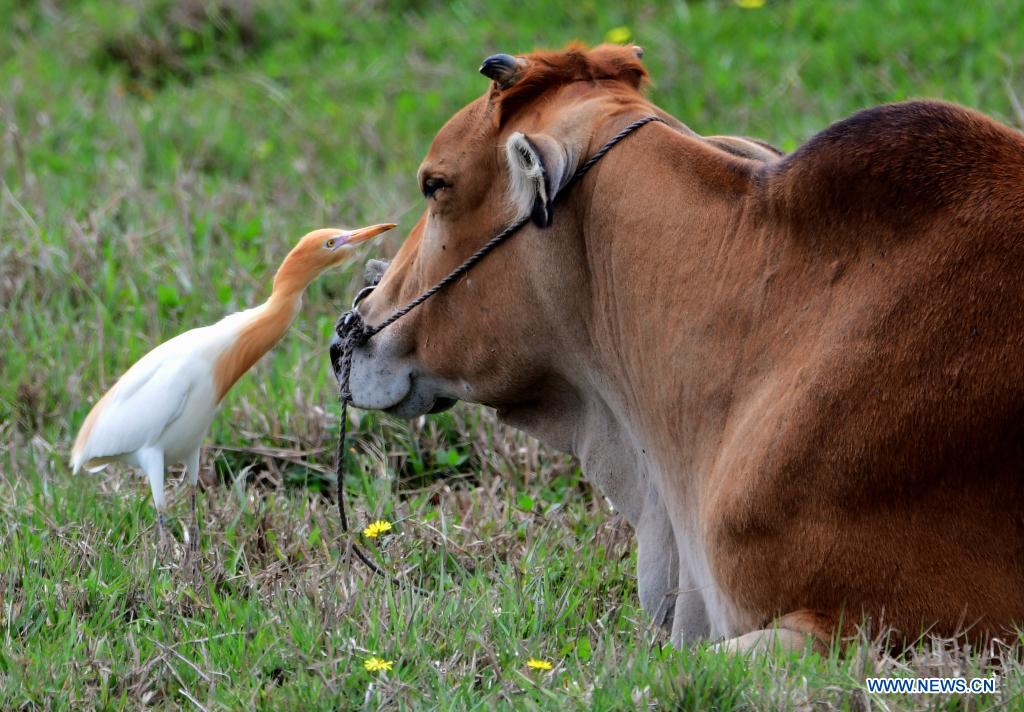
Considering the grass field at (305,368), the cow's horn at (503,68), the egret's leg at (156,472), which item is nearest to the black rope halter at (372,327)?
the grass field at (305,368)

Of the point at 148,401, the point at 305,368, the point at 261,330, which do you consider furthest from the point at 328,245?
the point at 305,368

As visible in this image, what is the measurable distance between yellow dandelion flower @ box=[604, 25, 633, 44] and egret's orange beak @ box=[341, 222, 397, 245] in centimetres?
356

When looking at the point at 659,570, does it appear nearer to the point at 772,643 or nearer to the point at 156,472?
the point at 772,643

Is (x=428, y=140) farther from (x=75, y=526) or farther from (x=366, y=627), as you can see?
(x=366, y=627)

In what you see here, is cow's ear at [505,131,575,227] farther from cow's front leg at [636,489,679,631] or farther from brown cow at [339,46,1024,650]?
cow's front leg at [636,489,679,631]

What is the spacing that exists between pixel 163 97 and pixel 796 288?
5729 millimetres

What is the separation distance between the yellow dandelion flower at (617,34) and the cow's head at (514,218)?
4234 mm

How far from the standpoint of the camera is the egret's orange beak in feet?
14.3

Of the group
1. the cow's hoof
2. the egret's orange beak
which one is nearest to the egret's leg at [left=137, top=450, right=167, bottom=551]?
the egret's orange beak

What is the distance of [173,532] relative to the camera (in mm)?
4301

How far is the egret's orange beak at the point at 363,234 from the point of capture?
4.35 metres

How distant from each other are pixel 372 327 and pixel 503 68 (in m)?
0.74

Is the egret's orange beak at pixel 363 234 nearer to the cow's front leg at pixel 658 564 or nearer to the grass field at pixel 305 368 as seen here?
the grass field at pixel 305 368

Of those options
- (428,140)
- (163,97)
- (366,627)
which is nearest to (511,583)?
(366,627)
